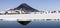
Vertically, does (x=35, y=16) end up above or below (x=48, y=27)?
above

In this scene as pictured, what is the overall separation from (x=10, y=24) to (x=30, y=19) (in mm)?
1652

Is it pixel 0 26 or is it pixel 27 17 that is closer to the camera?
pixel 27 17

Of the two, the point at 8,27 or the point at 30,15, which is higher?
the point at 30,15

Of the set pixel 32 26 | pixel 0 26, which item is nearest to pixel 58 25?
pixel 32 26

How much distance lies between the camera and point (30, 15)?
807 centimetres

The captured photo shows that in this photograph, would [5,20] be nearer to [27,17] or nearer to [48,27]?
[27,17]

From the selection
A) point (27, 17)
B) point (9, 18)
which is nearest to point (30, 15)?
point (27, 17)

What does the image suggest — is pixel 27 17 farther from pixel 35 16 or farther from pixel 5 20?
pixel 5 20

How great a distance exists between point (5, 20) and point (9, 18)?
0.78 feet

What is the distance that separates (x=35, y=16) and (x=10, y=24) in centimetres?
183

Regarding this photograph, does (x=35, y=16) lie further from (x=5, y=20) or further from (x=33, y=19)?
(x=5, y=20)

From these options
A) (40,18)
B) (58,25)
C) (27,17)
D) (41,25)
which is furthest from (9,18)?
(58,25)

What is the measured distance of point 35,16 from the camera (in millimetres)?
8000

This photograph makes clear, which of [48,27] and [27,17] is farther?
[48,27]
